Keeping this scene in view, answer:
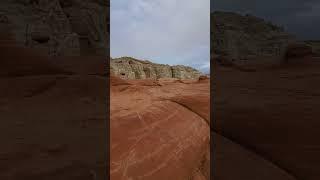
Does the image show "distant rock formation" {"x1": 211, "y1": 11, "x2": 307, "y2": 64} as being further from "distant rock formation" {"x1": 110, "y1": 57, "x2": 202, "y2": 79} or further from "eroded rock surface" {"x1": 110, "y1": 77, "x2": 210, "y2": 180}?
"eroded rock surface" {"x1": 110, "y1": 77, "x2": 210, "y2": 180}

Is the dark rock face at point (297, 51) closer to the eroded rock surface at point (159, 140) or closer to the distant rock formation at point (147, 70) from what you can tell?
the eroded rock surface at point (159, 140)

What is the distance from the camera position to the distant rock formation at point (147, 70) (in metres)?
34.5

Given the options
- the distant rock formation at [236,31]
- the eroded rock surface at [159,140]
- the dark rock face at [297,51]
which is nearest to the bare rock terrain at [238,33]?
the distant rock formation at [236,31]
